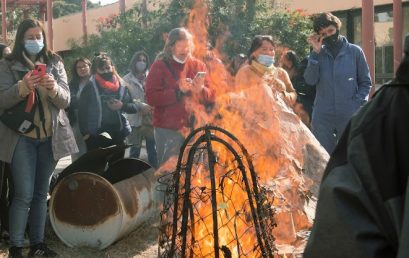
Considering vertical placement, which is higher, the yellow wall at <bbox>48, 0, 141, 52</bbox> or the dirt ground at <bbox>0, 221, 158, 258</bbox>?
the yellow wall at <bbox>48, 0, 141, 52</bbox>

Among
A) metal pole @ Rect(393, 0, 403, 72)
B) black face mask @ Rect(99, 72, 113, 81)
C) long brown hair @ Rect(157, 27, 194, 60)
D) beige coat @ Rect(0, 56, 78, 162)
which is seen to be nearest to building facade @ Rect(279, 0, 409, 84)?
metal pole @ Rect(393, 0, 403, 72)

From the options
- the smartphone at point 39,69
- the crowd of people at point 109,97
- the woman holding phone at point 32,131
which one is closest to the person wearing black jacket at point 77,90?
the crowd of people at point 109,97

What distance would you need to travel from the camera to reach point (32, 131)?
14.8ft

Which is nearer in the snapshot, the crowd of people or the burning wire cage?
the burning wire cage

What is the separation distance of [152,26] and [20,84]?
8.06 meters

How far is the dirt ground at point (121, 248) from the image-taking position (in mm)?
5008

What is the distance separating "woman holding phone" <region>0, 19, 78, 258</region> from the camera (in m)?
4.48

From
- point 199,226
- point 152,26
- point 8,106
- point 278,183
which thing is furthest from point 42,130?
point 152,26

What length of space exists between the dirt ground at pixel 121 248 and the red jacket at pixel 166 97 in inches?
41.5

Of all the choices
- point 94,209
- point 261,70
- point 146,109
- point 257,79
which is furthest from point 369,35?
point 94,209

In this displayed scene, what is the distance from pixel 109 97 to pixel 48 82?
1.99 meters

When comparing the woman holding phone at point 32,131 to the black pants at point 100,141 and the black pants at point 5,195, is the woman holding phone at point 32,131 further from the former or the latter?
the black pants at point 100,141

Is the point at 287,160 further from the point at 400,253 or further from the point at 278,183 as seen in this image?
the point at 400,253

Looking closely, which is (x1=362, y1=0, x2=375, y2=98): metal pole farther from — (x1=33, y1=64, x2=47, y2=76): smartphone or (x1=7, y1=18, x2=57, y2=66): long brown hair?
(x1=33, y1=64, x2=47, y2=76): smartphone
